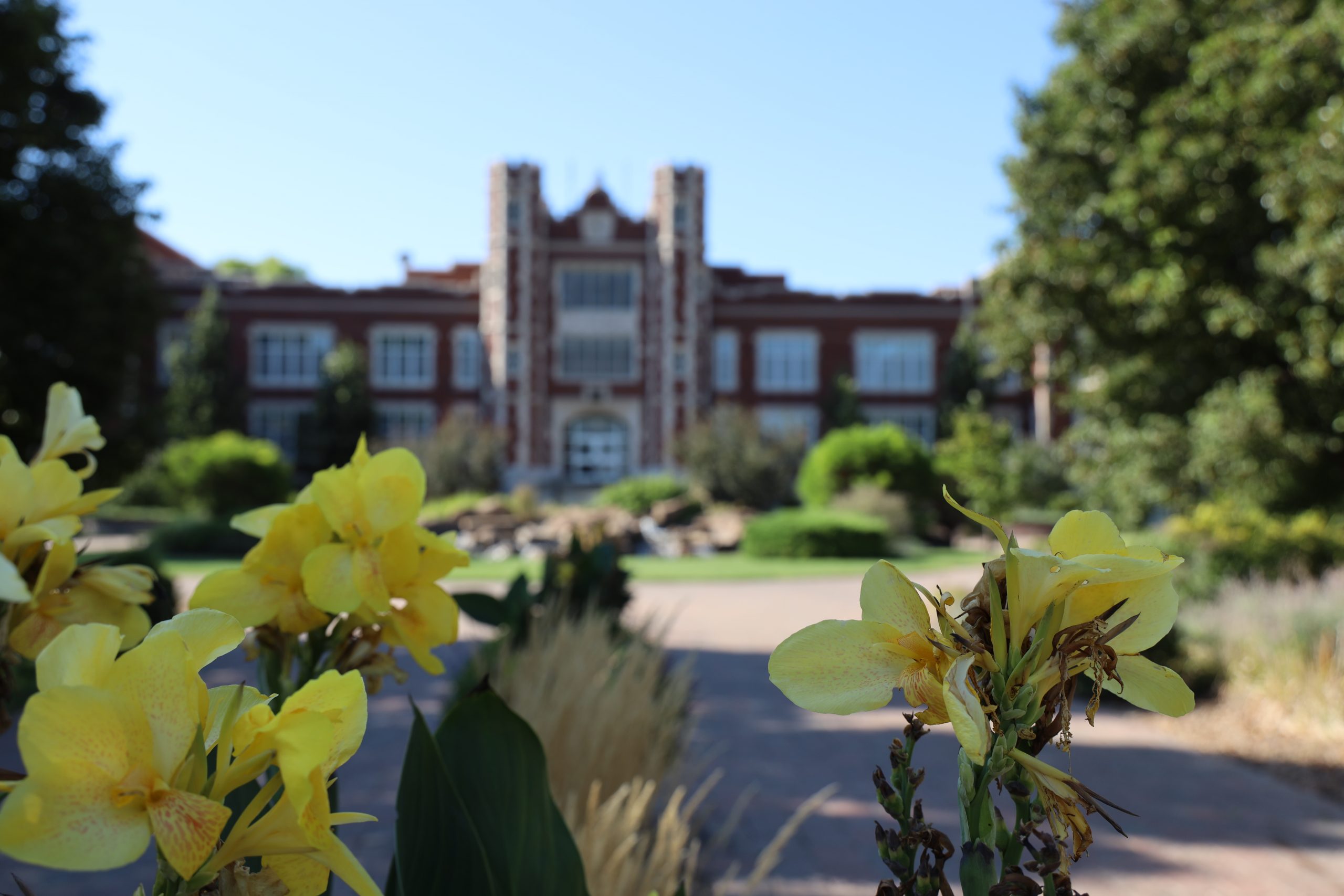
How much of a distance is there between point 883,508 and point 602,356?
1666 cm

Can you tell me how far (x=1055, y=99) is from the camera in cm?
1346

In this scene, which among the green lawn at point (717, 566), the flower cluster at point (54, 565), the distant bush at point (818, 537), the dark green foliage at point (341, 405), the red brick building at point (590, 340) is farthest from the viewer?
the red brick building at point (590, 340)

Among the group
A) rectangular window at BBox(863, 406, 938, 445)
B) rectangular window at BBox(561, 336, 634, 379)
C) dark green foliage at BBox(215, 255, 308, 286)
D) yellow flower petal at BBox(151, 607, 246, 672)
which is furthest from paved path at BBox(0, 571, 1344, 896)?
dark green foliage at BBox(215, 255, 308, 286)

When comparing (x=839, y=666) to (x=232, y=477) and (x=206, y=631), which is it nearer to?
(x=206, y=631)

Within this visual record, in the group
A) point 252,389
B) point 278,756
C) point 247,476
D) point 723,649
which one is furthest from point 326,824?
point 252,389

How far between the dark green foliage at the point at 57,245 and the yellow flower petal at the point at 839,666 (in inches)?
502

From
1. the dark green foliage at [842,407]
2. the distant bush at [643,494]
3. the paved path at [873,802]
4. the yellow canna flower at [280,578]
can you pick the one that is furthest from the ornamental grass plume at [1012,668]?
the dark green foliage at [842,407]

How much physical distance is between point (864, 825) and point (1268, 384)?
844 centimetres

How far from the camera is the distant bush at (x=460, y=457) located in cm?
2862

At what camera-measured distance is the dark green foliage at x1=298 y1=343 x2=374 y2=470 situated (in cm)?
3509

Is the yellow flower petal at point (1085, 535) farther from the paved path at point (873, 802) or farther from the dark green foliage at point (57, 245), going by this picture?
the dark green foliage at point (57, 245)

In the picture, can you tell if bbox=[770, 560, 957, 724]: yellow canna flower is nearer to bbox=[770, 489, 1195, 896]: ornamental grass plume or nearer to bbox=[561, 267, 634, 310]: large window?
bbox=[770, 489, 1195, 896]: ornamental grass plume

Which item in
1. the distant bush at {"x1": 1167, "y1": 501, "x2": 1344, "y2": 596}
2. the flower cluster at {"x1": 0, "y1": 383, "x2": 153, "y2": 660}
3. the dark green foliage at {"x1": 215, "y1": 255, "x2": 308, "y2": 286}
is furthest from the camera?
the dark green foliage at {"x1": 215, "y1": 255, "x2": 308, "y2": 286}

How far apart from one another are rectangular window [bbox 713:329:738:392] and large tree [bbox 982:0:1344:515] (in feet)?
77.7
